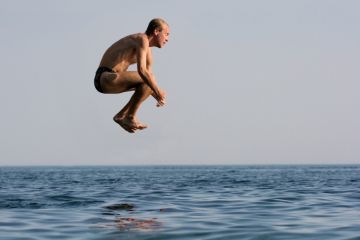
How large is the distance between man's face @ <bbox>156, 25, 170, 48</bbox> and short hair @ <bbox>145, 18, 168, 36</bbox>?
0.19 feet

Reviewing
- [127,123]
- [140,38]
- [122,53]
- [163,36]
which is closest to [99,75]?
[122,53]

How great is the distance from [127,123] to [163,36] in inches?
71.4

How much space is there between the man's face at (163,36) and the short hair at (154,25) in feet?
0.19

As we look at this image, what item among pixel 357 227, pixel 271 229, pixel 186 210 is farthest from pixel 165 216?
pixel 357 227

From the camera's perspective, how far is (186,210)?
792 inches

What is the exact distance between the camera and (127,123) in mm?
10281

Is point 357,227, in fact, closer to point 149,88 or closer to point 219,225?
point 219,225

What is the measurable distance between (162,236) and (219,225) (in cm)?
249

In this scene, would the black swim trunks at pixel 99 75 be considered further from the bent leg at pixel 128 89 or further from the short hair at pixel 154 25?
the short hair at pixel 154 25

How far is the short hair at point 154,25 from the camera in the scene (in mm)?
9164

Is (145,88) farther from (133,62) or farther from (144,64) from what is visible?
(144,64)

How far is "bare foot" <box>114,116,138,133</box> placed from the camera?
33.6 feet

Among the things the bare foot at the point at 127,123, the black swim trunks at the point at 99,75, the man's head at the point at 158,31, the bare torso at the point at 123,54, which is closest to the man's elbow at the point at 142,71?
the bare torso at the point at 123,54

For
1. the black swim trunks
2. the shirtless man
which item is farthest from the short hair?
the black swim trunks
